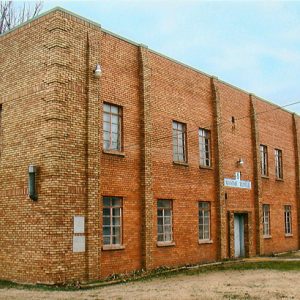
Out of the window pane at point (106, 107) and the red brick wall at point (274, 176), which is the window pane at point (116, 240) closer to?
the window pane at point (106, 107)

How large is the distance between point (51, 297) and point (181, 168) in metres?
9.19

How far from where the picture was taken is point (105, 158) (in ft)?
55.2

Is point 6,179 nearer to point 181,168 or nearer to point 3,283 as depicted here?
point 3,283

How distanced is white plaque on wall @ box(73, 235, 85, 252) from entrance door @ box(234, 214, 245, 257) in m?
10.5

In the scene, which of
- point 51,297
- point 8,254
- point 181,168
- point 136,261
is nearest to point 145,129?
point 181,168

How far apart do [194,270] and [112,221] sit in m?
3.86

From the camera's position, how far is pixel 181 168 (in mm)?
20469

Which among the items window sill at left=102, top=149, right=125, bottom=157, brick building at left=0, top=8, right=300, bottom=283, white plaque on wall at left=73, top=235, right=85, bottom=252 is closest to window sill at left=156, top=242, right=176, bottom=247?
brick building at left=0, top=8, right=300, bottom=283

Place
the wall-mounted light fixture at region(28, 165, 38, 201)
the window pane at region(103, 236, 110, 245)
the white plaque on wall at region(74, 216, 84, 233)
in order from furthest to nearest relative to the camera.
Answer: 1. the window pane at region(103, 236, 110, 245)
2. the white plaque on wall at region(74, 216, 84, 233)
3. the wall-mounted light fixture at region(28, 165, 38, 201)

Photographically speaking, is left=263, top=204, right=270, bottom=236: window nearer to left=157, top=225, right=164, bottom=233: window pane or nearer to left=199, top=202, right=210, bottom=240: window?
left=199, top=202, right=210, bottom=240: window

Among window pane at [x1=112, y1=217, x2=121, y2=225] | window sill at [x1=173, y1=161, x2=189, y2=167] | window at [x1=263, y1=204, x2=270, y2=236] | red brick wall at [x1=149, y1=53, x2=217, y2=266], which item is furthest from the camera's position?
window at [x1=263, y1=204, x2=270, y2=236]

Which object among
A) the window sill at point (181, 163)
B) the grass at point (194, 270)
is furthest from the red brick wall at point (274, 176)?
the window sill at point (181, 163)

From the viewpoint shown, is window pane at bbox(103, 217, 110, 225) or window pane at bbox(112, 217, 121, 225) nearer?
window pane at bbox(103, 217, 110, 225)

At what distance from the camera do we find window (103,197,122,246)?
16719mm
